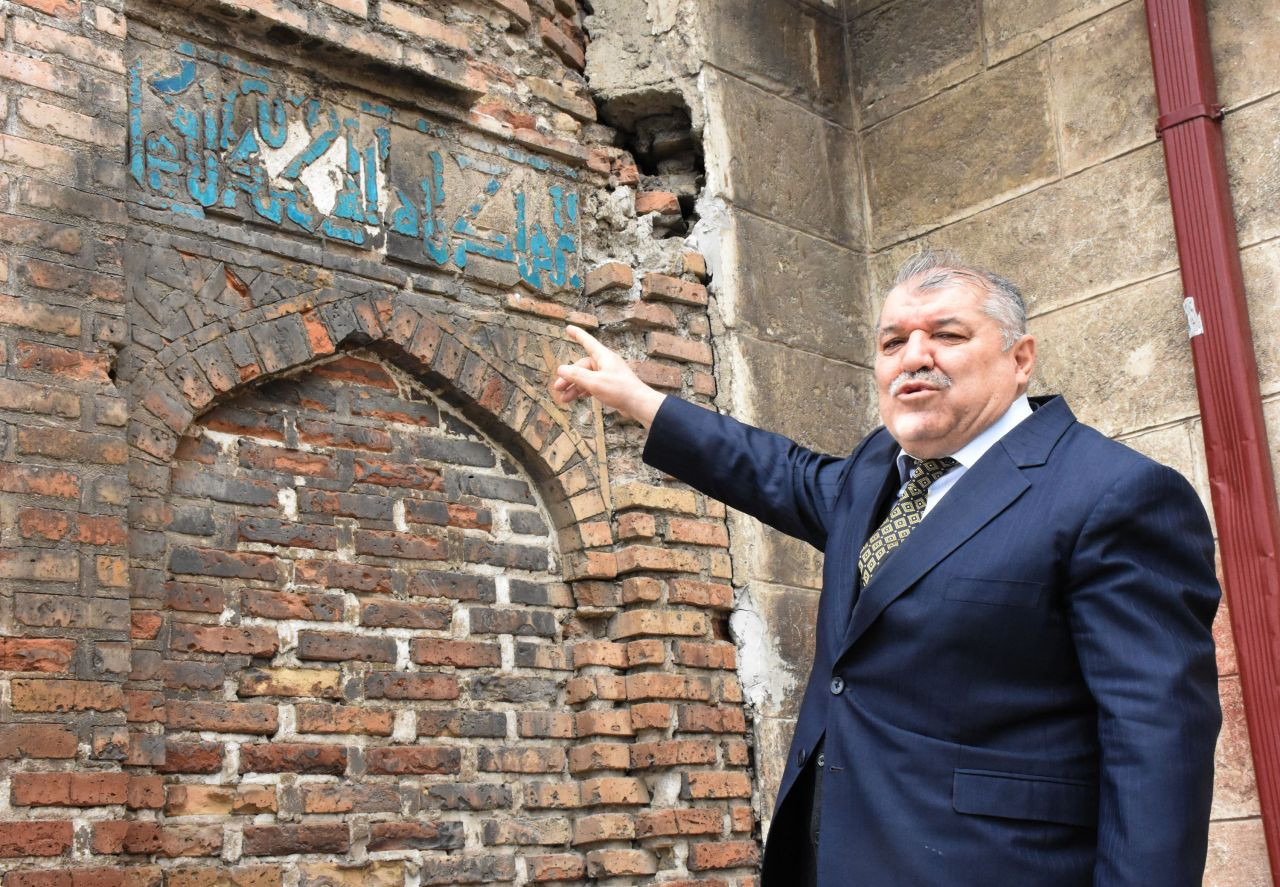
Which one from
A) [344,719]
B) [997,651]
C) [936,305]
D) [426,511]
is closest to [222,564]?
[344,719]

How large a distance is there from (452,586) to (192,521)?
2.53 ft

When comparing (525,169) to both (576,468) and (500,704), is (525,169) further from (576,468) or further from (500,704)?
(500,704)

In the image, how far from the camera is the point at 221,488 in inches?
151

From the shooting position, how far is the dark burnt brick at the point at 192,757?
3.54m

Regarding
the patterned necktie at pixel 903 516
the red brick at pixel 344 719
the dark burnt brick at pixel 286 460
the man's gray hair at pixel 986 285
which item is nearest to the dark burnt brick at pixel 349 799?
the red brick at pixel 344 719

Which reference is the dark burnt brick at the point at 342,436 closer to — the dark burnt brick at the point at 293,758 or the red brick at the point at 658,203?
the dark burnt brick at the point at 293,758

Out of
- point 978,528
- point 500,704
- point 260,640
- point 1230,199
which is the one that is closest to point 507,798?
point 500,704

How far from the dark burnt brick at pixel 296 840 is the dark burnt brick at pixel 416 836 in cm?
9

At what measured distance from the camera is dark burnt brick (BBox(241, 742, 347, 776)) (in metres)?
3.68

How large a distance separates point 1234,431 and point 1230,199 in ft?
2.38

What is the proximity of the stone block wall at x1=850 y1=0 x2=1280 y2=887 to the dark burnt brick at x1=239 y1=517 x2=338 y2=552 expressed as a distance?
2341 millimetres

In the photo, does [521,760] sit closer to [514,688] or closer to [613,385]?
[514,688]

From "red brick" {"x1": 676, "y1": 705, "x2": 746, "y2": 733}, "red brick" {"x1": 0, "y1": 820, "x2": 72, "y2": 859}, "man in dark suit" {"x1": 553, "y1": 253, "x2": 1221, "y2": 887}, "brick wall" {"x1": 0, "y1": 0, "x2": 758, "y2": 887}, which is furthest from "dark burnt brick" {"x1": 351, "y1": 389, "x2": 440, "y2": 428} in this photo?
"man in dark suit" {"x1": 553, "y1": 253, "x2": 1221, "y2": 887}

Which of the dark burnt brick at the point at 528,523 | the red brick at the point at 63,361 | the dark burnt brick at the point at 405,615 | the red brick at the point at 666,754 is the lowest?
the red brick at the point at 666,754
